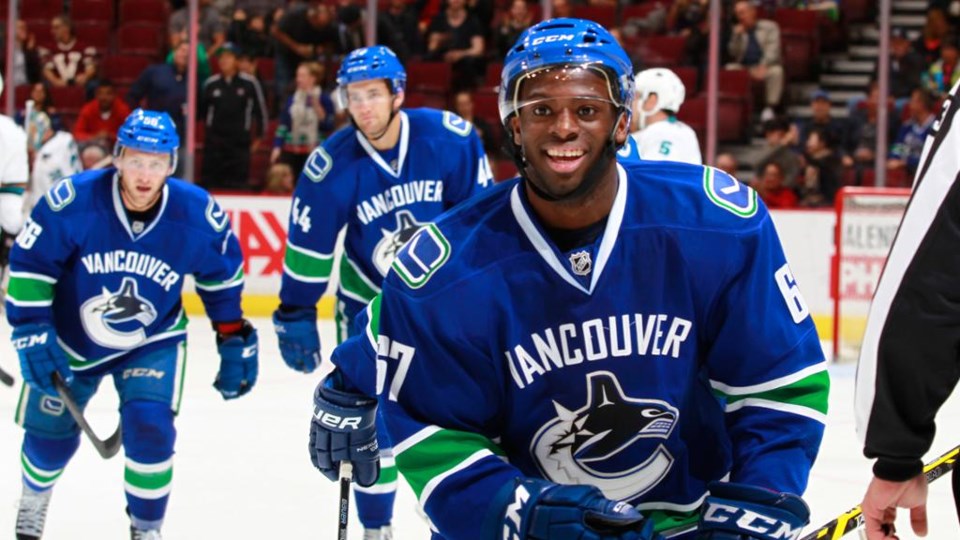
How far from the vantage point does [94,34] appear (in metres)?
9.82

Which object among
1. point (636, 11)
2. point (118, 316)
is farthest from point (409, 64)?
point (118, 316)

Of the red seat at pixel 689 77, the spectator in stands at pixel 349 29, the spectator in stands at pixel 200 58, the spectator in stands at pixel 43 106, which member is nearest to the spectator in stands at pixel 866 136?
the red seat at pixel 689 77

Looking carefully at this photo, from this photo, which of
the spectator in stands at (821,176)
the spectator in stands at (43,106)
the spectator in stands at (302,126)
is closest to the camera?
the spectator in stands at (821,176)

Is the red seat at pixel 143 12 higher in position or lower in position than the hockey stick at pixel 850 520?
higher

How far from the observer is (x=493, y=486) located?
2008mm

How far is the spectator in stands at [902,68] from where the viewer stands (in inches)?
342

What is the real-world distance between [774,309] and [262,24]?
7.63 metres

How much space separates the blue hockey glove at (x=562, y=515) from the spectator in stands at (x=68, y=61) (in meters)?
8.19

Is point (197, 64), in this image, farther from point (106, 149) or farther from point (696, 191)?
point (696, 191)

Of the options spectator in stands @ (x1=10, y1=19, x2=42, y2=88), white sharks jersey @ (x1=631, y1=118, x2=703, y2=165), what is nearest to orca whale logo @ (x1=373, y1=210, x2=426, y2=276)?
white sharks jersey @ (x1=631, y1=118, x2=703, y2=165)

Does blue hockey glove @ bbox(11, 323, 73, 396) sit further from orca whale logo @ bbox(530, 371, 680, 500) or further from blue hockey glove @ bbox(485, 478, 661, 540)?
blue hockey glove @ bbox(485, 478, 661, 540)

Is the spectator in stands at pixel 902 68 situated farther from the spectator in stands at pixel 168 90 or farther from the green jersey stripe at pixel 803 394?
the green jersey stripe at pixel 803 394

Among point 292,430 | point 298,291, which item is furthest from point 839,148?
point 298,291

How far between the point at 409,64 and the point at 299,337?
5.26 metres
